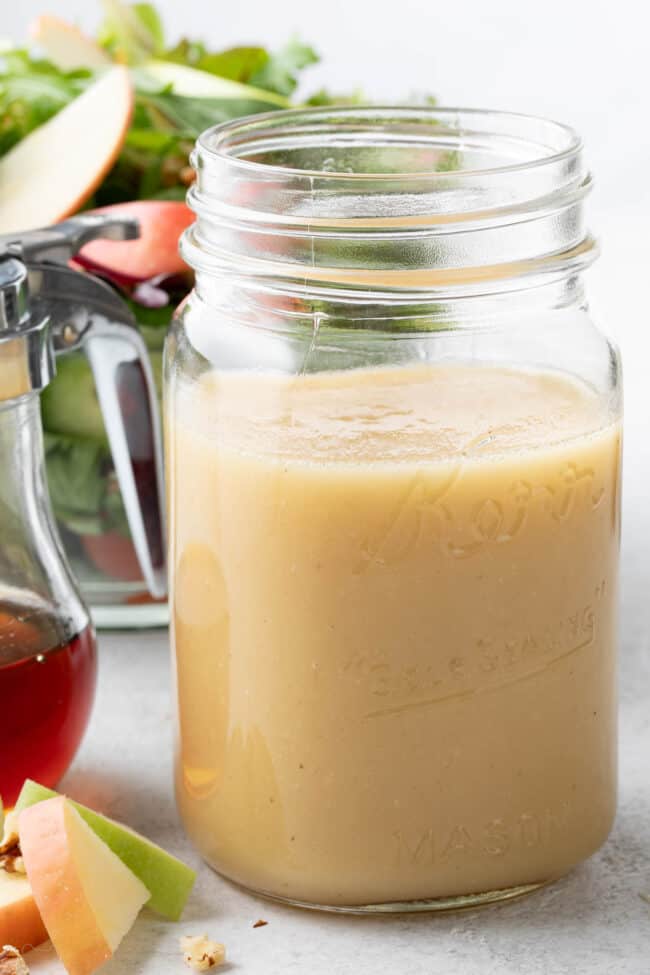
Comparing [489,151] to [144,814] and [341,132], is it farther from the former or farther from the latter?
[144,814]

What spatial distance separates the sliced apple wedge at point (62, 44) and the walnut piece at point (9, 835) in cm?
78

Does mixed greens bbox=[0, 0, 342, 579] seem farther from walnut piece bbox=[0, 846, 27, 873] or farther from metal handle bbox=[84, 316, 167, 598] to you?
walnut piece bbox=[0, 846, 27, 873]

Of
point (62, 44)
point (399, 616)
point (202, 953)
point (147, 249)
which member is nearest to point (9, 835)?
point (202, 953)

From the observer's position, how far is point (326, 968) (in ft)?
2.72

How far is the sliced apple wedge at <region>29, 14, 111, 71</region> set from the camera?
1.46 m

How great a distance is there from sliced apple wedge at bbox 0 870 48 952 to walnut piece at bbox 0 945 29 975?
1 cm

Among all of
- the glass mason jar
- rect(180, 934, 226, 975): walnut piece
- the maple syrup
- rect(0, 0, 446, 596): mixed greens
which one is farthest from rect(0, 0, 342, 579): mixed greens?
rect(180, 934, 226, 975): walnut piece

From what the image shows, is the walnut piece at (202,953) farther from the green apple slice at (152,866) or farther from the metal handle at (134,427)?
the metal handle at (134,427)

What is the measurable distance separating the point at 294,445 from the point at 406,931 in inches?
10.5

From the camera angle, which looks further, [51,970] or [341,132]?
[341,132]

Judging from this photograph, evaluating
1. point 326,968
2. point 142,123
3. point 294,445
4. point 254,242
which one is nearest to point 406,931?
point 326,968

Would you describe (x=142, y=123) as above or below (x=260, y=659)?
above

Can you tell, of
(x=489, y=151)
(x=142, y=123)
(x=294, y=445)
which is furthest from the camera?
(x=142, y=123)

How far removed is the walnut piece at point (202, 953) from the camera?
831mm
